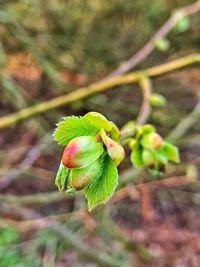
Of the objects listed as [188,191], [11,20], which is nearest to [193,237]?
[188,191]

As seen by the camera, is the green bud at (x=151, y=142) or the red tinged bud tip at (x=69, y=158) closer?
the red tinged bud tip at (x=69, y=158)

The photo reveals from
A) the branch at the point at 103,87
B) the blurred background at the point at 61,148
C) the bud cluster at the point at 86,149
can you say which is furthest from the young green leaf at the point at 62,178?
the blurred background at the point at 61,148

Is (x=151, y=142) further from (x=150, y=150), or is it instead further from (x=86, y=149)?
(x=86, y=149)

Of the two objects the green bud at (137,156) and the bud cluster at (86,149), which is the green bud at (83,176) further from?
the green bud at (137,156)

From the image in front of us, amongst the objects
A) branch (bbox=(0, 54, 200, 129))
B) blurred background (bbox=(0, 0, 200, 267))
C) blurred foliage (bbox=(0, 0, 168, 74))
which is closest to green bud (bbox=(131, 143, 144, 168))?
branch (bbox=(0, 54, 200, 129))

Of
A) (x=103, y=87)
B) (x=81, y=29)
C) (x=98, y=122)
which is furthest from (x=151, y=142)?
(x=81, y=29)

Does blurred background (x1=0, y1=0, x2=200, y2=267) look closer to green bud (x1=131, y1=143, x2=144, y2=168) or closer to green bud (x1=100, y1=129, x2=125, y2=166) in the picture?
green bud (x1=131, y1=143, x2=144, y2=168)
